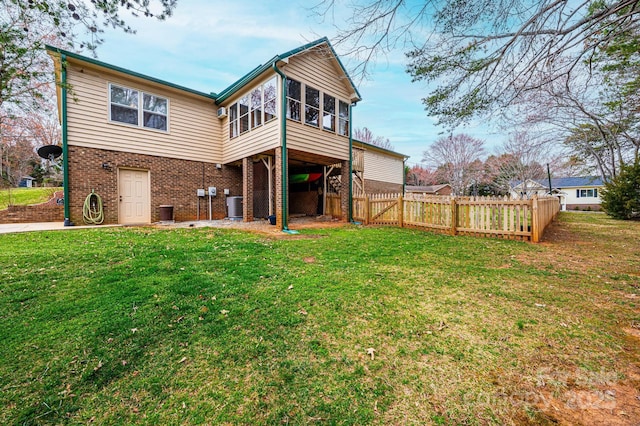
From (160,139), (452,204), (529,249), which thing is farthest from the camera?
(160,139)

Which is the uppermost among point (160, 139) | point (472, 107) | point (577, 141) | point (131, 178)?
point (577, 141)

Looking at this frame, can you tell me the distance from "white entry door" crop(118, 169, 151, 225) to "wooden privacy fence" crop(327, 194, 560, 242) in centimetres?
897

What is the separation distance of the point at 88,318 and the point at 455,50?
641 cm

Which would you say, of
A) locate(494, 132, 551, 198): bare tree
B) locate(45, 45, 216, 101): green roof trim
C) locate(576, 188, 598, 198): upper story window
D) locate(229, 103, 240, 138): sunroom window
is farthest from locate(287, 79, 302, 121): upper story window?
locate(576, 188, 598, 198): upper story window

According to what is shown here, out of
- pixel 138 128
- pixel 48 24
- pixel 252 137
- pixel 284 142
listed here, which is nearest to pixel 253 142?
pixel 252 137

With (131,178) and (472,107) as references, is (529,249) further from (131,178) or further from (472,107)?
(131,178)

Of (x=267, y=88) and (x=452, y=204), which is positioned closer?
(x=452, y=204)

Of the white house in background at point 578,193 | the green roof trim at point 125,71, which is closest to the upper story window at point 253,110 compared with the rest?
the green roof trim at point 125,71

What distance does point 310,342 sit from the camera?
7.47 ft

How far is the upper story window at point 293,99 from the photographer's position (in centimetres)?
916

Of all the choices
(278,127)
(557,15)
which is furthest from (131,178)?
(557,15)

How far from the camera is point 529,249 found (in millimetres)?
5875

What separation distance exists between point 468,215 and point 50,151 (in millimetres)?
15181

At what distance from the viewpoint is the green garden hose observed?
28.1 ft
